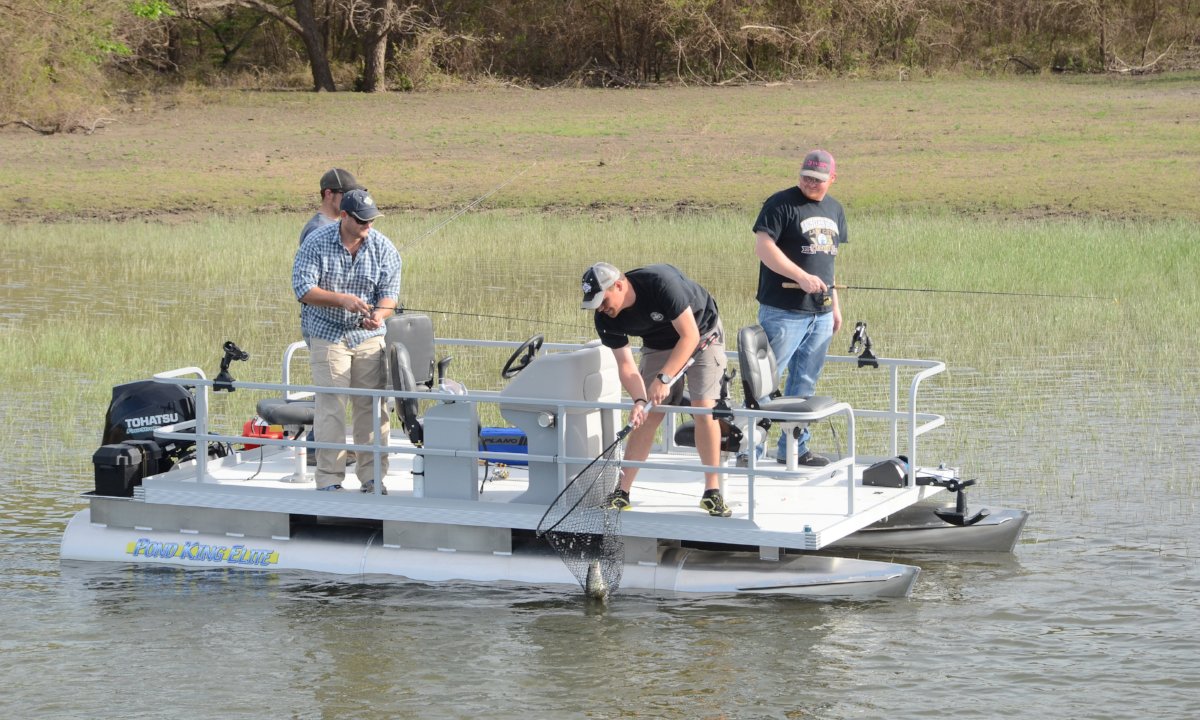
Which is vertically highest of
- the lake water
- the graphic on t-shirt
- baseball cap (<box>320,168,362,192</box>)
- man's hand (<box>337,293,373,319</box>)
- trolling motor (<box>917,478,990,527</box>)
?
baseball cap (<box>320,168,362,192</box>)

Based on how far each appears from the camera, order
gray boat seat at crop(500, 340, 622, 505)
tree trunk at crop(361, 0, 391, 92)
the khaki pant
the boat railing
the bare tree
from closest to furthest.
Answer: the boat railing < gray boat seat at crop(500, 340, 622, 505) < the khaki pant < tree trunk at crop(361, 0, 391, 92) < the bare tree

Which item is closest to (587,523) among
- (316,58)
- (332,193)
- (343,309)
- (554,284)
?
(343,309)

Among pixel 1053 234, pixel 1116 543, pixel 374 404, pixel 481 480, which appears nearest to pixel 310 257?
pixel 374 404

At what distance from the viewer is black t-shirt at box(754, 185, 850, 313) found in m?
9.23

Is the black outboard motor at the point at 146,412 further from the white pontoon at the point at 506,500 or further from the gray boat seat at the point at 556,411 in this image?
the gray boat seat at the point at 556,411

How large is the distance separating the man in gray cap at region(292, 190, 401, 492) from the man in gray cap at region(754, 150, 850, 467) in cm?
195

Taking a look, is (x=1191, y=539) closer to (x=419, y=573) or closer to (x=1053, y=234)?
(x=419, y=573)

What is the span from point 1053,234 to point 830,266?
1229cm

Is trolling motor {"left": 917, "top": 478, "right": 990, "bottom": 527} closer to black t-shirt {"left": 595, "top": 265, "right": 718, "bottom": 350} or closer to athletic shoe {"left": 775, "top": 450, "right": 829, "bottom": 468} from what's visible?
athletic shoe {"left": 775, "top": 450, "right": 829, "bottom": 468}

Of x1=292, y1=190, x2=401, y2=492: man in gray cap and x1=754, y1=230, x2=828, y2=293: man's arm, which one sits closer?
x1=292, y1=190, x2=401, y2=492: man in gray cap

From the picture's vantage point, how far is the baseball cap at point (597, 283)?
25.8ft

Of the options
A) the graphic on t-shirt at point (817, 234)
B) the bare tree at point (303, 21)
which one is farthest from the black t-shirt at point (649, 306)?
the bare tree at point (303, 21)

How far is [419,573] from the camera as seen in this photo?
340 inches

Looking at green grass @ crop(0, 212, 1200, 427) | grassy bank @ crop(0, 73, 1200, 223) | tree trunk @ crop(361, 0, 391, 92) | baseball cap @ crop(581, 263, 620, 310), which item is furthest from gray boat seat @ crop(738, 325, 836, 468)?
tree trunk @ crop(361, 0, 391, 92)
